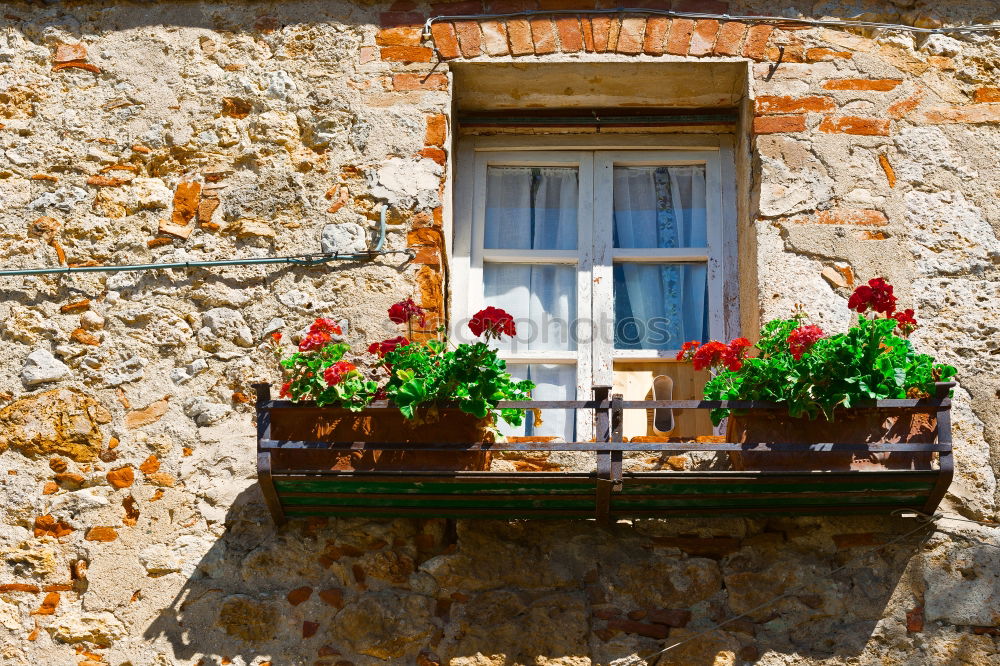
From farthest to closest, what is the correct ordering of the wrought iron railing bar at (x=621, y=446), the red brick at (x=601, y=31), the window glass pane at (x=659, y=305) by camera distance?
the red brick at (x=601, y=31), the window glass pane at (x=659, y=305), the wrought iron railing bar at (x=621, y=446)

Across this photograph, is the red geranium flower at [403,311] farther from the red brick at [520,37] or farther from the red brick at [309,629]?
the red brick at [520,37]

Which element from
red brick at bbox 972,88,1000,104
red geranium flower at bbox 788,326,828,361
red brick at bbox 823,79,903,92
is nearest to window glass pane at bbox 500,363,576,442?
red geranium flower at bbox 788,326,828,361

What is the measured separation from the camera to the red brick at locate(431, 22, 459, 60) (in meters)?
4.68

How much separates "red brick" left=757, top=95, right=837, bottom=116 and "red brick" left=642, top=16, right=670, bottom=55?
0.42 metres

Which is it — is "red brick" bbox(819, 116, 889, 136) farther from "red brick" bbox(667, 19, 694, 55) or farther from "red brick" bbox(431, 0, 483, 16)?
"red brick" bbox(431, 0, 483, 16)

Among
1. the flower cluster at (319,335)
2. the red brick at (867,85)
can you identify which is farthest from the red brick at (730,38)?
the flower cluster at (319,335)

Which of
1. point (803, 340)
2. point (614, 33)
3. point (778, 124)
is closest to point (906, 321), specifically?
point (803, 340)

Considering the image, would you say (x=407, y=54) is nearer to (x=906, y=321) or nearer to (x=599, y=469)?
(x=599, y=469)

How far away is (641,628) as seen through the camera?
12.3 ft

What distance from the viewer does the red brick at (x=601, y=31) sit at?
15.3ft

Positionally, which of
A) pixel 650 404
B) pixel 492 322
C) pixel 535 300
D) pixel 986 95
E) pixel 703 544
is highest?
pixel 986 95

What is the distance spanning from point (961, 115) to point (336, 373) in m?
2.42

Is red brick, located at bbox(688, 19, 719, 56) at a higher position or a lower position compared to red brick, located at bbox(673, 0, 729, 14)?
lower

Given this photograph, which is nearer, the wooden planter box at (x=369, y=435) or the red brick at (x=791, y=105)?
the wooden planter box at (x=369, y=435)
